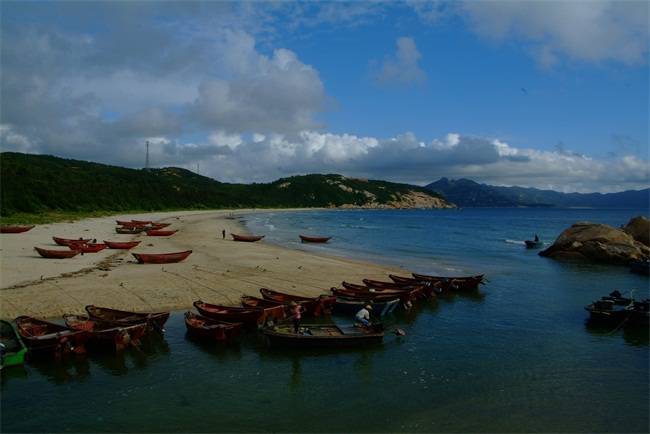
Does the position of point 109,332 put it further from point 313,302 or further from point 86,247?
point 86,247

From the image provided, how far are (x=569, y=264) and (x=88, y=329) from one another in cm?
4580

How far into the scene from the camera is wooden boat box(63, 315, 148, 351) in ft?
57.6

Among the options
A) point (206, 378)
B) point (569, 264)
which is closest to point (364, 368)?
point (206, 378)

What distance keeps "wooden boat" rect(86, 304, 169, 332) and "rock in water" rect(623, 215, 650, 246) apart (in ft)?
180

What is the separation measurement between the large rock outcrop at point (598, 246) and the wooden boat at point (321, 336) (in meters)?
39.3

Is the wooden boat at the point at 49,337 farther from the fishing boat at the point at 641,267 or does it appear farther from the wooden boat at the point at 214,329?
the fishing boat at the point at 641,267

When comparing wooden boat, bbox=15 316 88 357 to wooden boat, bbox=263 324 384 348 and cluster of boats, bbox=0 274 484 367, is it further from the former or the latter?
wooden boat, bbox=263 324 384 348

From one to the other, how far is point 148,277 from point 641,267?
1669 inches

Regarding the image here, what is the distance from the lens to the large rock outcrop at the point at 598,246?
4766 cm

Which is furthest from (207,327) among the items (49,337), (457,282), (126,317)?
(457,282)

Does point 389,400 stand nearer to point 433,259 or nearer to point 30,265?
point 30,265

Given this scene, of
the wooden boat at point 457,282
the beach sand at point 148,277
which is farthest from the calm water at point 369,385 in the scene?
the wooden boat at point 457,282

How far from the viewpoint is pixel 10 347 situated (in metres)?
16.2

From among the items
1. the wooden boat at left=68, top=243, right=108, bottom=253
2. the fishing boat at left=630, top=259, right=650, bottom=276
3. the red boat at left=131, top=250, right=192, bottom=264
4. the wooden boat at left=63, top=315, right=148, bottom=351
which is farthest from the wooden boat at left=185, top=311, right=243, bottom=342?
the fishing boat at left=630, top=259, right=650, bottom=276
